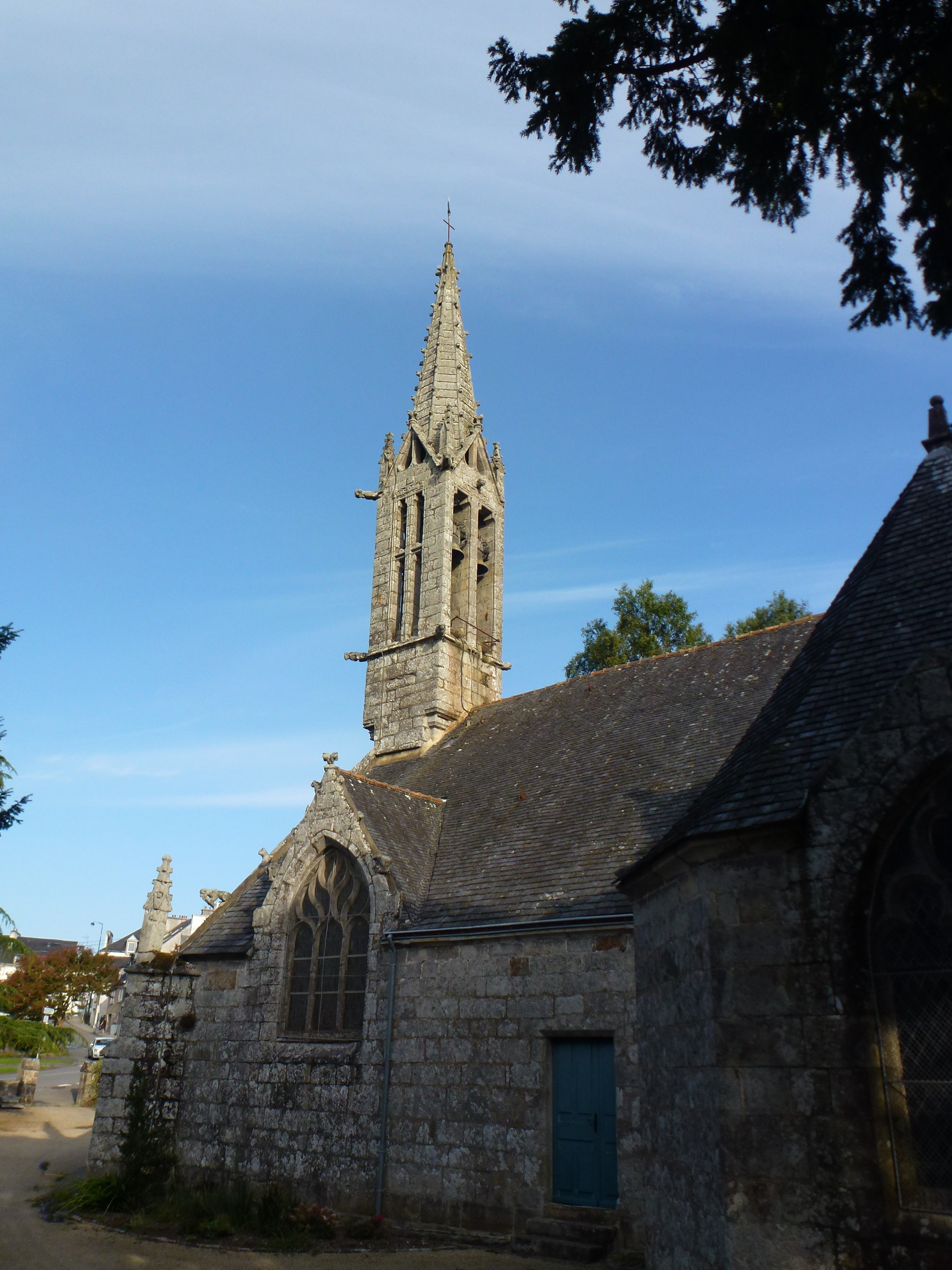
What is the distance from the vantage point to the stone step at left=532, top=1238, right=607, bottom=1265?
28.3 feet

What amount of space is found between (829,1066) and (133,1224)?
9256 millimetres

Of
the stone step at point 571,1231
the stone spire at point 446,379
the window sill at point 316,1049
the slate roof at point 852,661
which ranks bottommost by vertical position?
the stone step at point 571,1231

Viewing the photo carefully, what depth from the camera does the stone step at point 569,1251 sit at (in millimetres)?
8617

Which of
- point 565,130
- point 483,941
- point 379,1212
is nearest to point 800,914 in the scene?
point 565,130

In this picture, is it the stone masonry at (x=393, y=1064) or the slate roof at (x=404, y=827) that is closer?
the stone masonry at (x=393, y=1064)

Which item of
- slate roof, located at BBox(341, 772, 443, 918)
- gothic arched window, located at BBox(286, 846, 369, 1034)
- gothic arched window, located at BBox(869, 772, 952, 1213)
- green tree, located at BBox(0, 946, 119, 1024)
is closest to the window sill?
gothic arched window, located at BBox(286, 846, 369, 1034)

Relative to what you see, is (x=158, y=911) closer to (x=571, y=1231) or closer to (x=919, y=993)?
(x=571, y=1231)

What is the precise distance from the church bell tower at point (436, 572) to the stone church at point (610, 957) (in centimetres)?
10

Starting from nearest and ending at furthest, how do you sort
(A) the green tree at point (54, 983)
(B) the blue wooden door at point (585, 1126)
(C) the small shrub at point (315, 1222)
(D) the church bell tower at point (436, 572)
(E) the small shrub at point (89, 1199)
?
(B) the blue wooden door at point (585, 1126), (C) the small shrub at point (315, 1222), (E) the small shrub at point (89, 1199), (D) the church bell tower at point (436, 572), (A) the green tree at point (54, 983)

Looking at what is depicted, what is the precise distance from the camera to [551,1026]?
391 inches

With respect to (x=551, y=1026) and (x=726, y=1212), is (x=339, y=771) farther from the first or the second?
(x=726, y=1212)

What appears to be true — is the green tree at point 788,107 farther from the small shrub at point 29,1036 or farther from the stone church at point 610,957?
the small shrub at point 29,1036

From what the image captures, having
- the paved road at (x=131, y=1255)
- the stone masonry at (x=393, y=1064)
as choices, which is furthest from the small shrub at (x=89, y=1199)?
the stone masonry at (x=393, y=1064)

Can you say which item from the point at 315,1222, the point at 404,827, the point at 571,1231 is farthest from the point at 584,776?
the point at 315,1222
